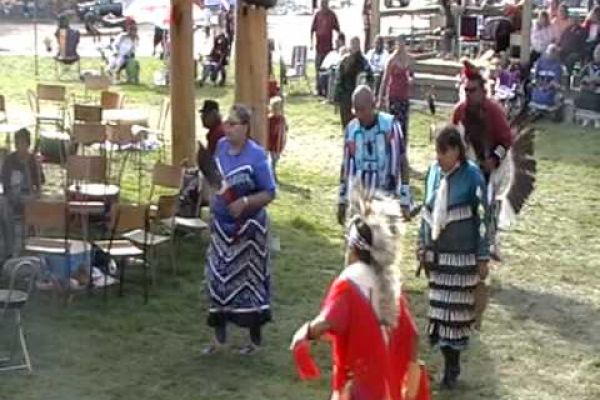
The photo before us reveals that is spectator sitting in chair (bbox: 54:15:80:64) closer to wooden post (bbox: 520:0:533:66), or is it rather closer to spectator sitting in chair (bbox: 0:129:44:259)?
wooden post (bbox: 520:0:533:66)

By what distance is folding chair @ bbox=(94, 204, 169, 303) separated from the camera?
10.2m

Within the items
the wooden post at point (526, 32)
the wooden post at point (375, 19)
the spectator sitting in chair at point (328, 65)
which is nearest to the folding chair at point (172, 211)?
the spectator sitting in chair at point (328, 65)

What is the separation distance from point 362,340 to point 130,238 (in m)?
5.10

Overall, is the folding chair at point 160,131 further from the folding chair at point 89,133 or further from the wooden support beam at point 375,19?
the wooden support beam at point 375,19

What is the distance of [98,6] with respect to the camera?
3569cm

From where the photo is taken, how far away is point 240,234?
856 cm

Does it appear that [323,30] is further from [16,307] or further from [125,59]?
[16,307]

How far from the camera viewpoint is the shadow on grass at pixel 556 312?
9.76 m

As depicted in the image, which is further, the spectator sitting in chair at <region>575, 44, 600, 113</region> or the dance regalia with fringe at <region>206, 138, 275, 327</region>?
the spectator sitting in chair at <region>575, 44, 600, 113</region>

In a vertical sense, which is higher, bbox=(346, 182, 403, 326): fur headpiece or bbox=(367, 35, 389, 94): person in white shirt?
bbox=(367, 35, 389, 94): person in white shirt

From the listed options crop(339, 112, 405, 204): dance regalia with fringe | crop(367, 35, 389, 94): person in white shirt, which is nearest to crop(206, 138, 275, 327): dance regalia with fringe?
crop(339, 112, 405, 204): dance regalia with fringe

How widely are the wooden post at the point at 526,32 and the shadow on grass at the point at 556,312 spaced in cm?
1154

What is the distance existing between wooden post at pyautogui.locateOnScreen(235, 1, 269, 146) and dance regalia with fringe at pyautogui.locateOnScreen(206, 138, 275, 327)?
3.13 meters

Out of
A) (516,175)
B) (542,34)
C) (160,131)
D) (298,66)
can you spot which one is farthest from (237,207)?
(298,66)
